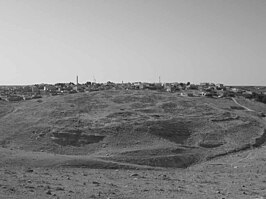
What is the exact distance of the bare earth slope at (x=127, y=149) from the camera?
1612 cm

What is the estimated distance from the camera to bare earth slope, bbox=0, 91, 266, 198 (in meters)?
16.1

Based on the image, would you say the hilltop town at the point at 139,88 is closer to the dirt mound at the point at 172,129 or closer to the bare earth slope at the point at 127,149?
the bare earth slope at the point at 127,149

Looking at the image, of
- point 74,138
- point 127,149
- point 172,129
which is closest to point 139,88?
point 172,129

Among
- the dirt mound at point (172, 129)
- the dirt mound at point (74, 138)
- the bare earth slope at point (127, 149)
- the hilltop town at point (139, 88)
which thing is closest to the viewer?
the bare earth slope at point (127, 149)

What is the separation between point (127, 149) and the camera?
103ft

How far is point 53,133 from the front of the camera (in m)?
35.9

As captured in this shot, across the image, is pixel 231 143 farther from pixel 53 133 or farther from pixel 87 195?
pixel 87 195

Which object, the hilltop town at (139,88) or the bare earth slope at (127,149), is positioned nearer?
the bare earth slope at (127,149)

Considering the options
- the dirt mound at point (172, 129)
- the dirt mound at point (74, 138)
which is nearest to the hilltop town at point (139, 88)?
the dirt mound at point (74, 138)

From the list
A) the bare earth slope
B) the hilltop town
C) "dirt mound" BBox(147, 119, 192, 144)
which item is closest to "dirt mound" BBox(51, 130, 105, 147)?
the bare earth slope

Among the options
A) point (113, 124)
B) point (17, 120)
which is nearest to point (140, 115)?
point (113, 124)

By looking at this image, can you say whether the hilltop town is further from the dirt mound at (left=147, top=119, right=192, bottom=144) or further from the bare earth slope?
the dirt mound at (left=147, top=119, right=192, bottom=144)

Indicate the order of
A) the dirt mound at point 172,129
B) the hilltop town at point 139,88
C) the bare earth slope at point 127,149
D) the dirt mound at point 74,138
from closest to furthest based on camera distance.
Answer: the bare earth slope at point 127,149
the dirt mound at point 74,138
the dirt mound at point 172,129
the hilltop town at point 139,88

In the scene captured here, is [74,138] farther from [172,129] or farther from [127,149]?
[172,129]
